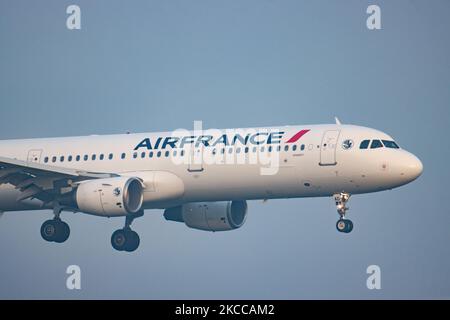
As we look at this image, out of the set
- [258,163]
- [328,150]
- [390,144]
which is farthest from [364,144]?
[258,163]

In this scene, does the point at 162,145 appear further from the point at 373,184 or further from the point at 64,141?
the point at 373,184

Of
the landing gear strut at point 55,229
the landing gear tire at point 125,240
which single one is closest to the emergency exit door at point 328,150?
the landing gear tire at point 125,240

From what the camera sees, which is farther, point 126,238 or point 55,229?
point 126,238

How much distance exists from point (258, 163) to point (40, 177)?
1096 cm

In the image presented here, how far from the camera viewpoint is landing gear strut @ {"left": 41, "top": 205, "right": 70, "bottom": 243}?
70250 millimetres

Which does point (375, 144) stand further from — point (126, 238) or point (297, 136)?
point (126, 238)

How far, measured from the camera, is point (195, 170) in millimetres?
67250

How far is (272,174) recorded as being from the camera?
65750mm

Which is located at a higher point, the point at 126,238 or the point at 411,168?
the point at 411,168

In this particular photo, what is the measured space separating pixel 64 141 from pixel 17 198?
376 centimetres

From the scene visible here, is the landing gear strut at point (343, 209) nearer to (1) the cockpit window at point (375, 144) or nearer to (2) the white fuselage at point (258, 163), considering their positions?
(2) the white fuselage at point (258, 163)

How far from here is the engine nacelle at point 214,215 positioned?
7312 cm
